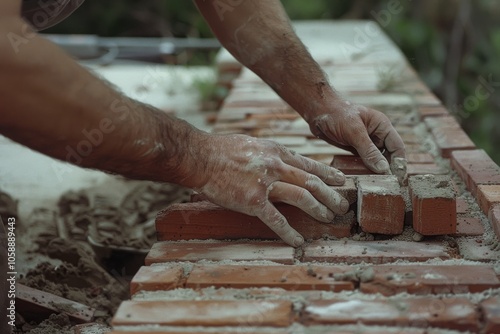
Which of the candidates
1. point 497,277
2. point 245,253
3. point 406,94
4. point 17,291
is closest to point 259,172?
point 245,253

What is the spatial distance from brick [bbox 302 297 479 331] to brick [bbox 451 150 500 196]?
789 mm

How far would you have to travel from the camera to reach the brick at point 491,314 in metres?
1.50

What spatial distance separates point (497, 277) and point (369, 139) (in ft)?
2.32

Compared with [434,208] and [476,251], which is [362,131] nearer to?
[434,208]

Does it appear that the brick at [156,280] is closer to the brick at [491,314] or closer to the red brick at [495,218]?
the brick at [491,314]

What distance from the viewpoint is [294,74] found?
254cm

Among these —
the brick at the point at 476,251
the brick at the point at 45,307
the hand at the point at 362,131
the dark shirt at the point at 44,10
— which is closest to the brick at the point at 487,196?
the brick at the point at 476,251

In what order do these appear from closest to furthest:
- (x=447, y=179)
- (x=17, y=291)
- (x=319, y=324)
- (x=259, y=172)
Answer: (x=319, y=324), (x=259, y=172), (x=447, y=179), (x=17, y=291)

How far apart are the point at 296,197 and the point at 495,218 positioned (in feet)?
1.87

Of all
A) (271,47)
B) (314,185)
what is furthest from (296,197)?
(271,47)

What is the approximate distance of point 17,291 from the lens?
225 cm

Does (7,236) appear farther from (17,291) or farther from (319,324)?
(319,324)

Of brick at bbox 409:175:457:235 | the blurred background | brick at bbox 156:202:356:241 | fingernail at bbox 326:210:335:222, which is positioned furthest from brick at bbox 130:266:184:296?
the blurred background

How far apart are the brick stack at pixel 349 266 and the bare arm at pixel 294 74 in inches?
4.1
